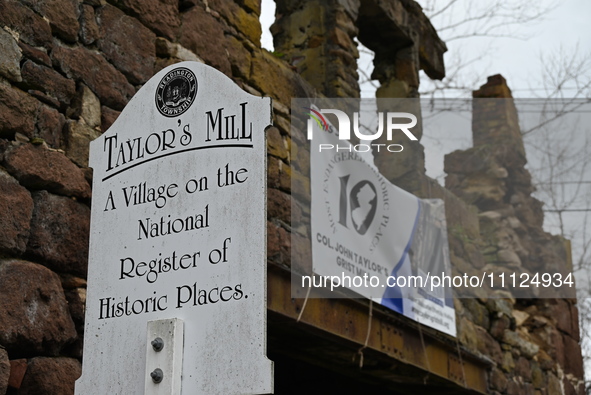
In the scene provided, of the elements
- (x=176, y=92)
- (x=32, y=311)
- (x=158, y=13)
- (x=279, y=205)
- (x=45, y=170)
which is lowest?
(x=32, y=311)

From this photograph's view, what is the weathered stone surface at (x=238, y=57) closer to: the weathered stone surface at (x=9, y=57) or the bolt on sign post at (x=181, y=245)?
the weathered stone surface at (x=9, y=57)

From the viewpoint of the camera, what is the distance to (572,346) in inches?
356

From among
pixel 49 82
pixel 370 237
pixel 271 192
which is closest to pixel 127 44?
pixel 49 82

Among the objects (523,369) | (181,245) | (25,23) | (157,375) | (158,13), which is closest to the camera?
(157,375)

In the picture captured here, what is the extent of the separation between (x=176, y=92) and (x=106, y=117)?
2.71 feet

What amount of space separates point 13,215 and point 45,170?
23 cm

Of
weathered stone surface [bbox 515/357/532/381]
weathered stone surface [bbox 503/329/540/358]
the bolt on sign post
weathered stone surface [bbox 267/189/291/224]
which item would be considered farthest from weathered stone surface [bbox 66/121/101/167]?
weathered stone surface [bbox 515/357/532/381]

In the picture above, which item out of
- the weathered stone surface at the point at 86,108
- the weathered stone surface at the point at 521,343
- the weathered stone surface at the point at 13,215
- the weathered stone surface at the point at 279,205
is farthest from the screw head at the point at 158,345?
the weathered stone surface at the point at 521,343

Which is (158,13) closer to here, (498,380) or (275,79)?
(275,79)

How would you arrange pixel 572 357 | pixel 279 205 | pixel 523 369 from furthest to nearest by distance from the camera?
1. pixel 572 357
2. pixel 523 369
3. pixel 279 205

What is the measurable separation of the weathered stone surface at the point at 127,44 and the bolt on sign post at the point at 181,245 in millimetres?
830

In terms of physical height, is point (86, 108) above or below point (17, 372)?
above

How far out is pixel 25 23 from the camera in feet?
11.3

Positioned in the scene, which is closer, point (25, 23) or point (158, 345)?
point (158, 345)
